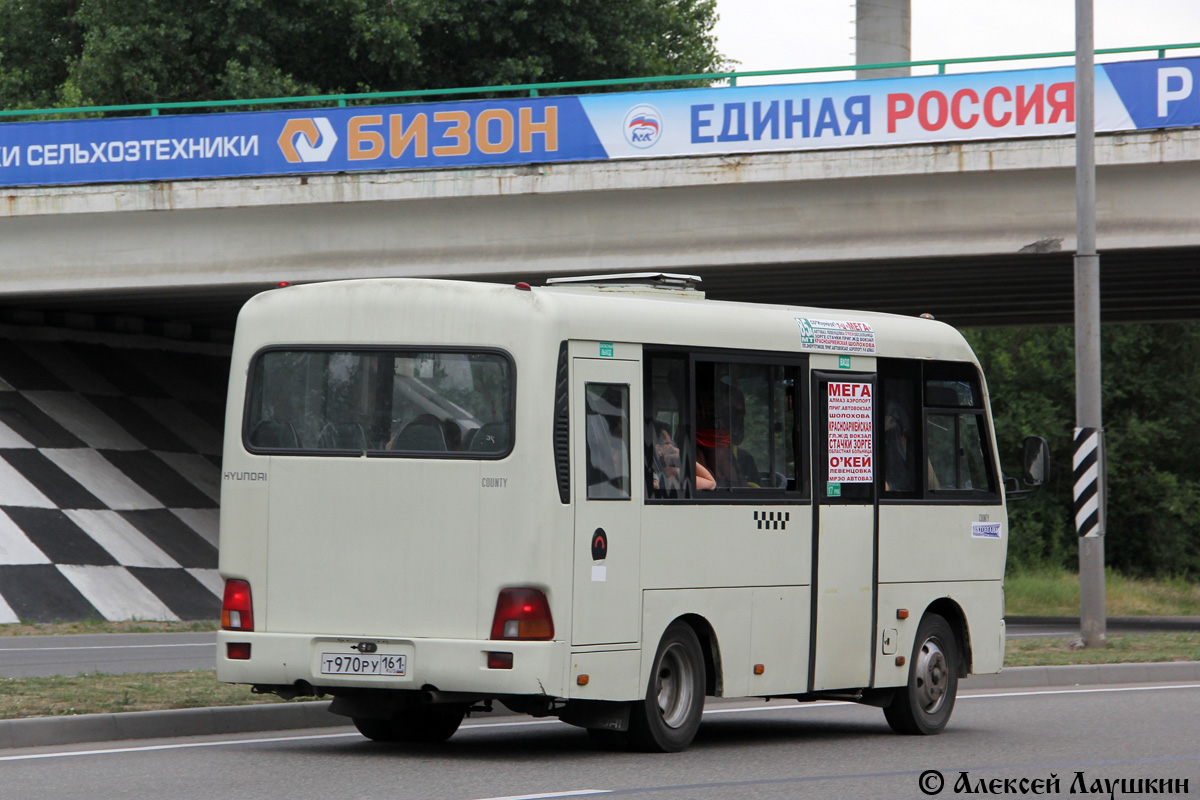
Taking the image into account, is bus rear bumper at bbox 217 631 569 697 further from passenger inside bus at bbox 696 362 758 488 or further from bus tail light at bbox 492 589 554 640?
passenger inside bus at bbox 696 362 758 488

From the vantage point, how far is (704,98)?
74.5ft

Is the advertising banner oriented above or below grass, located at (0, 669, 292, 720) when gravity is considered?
above

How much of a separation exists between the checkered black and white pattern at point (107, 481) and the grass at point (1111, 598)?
48.6 feet

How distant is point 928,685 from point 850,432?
1.94 meters

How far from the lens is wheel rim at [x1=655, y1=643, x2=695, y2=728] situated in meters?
10.3

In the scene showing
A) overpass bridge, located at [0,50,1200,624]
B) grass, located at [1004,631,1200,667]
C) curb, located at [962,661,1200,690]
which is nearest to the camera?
curb, located at [962,661,1200,690]

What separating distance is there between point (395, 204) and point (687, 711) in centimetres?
1498

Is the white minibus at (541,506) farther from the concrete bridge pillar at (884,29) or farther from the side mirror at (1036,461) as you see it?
the concrete bridge pillar at (884,29)

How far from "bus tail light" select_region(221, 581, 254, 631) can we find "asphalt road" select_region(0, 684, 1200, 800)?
727 millimetres

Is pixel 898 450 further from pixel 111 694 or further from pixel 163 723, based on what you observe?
pixel 111 694

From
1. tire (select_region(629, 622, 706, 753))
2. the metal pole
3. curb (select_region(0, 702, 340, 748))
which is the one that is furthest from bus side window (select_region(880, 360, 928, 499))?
the metal pole

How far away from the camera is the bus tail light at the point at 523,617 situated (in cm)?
946

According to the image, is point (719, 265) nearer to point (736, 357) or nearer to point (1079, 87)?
point (1079, 87)

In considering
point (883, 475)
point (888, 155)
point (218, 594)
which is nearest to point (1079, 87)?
point (888, 155)
